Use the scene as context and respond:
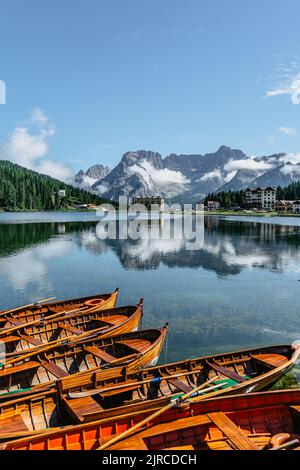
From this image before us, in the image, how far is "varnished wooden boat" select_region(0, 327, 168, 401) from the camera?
1984 centimetres

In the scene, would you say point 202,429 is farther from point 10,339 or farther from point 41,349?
point 10,339

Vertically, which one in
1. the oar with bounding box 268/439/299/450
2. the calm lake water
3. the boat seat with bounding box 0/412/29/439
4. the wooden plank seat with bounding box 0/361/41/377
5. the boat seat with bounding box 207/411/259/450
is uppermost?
the oar with bounding box 268/439/299/450

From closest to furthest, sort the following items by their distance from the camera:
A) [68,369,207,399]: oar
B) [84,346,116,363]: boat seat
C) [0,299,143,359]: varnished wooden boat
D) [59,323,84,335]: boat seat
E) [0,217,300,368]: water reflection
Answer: [68,369,207,399]: oar, [84,346,116,363]: boat seat, [0,299,143,359]: varnished wooden boat, [59,323,84,335]: boat seat, [0,217,300,368]: water reflection

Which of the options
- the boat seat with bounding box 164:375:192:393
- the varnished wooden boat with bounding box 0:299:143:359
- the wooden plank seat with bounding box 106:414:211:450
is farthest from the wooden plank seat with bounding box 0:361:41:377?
the wooden plank seat with bounding box 106:414:211:450

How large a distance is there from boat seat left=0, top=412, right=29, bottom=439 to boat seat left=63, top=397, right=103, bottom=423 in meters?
1.98

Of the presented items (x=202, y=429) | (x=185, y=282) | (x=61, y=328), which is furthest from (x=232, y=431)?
(x=185, y=282)

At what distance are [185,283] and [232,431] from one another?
131ft

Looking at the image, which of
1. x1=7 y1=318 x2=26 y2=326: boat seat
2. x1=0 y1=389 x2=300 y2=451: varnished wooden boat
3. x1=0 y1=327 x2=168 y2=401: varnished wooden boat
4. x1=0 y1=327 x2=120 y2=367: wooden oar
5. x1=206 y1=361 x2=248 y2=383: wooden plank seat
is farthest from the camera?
x1=7 y1=318 x2=26 y2=326: boat seat

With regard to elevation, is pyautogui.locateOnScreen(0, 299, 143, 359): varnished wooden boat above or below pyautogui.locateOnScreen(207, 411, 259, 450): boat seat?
below

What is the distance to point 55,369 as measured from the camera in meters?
20.5

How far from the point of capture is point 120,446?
12953 mm

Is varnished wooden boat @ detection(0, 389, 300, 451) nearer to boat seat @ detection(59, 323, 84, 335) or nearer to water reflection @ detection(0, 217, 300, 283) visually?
boat seat @ detection(59, 323, 84, 335)
